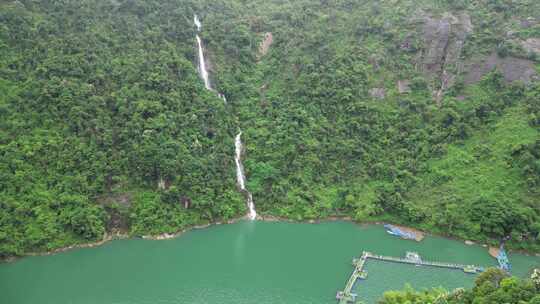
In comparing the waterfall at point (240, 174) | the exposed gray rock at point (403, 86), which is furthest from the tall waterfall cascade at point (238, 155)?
the exposed gray rock at point (403, 86)

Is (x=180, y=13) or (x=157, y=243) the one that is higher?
(x=180, y=13)

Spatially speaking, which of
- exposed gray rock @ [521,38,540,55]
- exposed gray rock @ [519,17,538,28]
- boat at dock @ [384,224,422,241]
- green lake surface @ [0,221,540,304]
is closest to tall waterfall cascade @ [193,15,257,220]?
green lake surface @ [0,221,540,304]

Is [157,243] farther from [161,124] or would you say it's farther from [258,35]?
[258,35]

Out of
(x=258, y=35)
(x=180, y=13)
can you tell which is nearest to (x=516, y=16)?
(x=258, y=35)

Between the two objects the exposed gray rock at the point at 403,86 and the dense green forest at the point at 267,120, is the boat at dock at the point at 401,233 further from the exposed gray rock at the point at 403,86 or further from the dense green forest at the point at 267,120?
the exposed gray rock at the point at 403,86

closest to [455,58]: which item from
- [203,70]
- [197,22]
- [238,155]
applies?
[238,155]

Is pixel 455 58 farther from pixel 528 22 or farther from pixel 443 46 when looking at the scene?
pixel 528 22
